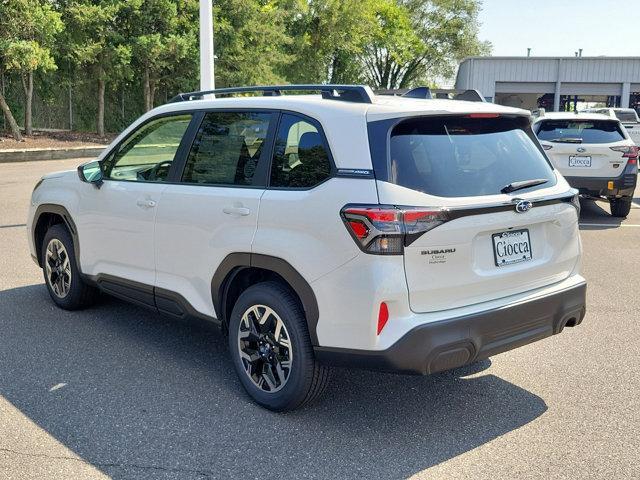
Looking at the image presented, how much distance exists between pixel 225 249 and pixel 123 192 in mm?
1272

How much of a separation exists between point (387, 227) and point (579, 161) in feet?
27.1

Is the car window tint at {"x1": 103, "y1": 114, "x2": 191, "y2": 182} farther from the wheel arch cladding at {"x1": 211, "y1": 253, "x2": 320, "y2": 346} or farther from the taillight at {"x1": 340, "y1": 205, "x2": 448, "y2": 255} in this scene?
the taillight at {"x1": 340, "y1": 205, "x2": 448, "y2": 255}

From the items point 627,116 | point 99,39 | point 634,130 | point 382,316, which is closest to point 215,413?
point 382,316

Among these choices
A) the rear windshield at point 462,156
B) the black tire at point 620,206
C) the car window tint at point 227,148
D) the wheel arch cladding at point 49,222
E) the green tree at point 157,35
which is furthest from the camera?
the green tree at point 157,35

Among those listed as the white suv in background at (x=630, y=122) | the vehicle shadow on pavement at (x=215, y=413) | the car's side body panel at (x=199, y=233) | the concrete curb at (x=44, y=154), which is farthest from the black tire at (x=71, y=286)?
the white suv in background at (x=630, y=122)

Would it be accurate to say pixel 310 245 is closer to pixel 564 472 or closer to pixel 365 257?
pixel 365 257

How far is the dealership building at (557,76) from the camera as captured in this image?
43.0 m

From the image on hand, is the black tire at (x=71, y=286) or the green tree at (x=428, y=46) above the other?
the green tree at (x=428, y=46)

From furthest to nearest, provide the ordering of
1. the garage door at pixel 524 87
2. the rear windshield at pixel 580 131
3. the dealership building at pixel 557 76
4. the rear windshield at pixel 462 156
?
the garage door at pixel 524 87, the dealership building at pixel 557 76, the rear windshield at pixel 580 131, the rear windshield at pixel 462 156

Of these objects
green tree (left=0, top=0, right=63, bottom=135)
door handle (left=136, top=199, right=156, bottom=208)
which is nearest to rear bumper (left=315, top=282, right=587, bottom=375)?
door handle (left=136, top=199, right=156, bottom=208)

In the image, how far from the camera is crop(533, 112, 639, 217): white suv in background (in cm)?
1042

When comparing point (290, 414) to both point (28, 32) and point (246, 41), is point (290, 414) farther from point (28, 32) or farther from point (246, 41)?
point (246, 41)

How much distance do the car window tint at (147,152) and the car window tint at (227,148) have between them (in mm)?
313

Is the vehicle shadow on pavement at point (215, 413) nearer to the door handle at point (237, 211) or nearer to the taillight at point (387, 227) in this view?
the door handle at point (237, 211)
